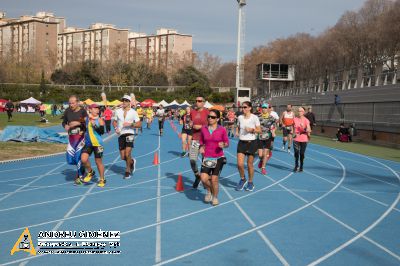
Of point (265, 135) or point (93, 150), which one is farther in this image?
point (265, 135)

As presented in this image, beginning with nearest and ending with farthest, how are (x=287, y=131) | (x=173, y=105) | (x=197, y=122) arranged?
(x=197, y=122)
(x=287, y=131)
(x=173, y=105)

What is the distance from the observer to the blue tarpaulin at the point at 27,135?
20.2 meters

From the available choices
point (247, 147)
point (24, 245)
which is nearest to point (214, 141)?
point (247, 147)

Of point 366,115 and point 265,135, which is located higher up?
point 366,115

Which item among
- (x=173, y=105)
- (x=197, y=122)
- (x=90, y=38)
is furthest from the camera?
(x=90, y=38)

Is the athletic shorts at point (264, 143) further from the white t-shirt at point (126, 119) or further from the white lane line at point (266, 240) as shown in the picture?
the white lane line at point (266, 240)

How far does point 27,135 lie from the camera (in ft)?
67.4

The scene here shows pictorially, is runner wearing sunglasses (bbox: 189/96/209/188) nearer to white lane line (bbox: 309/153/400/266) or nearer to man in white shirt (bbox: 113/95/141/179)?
man in white shirt (bbox: 113/95/141/179)

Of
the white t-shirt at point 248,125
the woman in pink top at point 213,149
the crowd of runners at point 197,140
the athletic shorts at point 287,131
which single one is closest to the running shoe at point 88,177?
the crowd of runners at point 197,140

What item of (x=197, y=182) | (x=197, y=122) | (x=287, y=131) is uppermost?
(x=197, y=122)

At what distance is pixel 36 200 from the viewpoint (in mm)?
8820

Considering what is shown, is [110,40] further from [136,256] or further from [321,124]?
[136,256]

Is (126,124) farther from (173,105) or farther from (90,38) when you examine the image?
(90,38)

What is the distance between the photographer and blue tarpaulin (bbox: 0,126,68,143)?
796 inches
